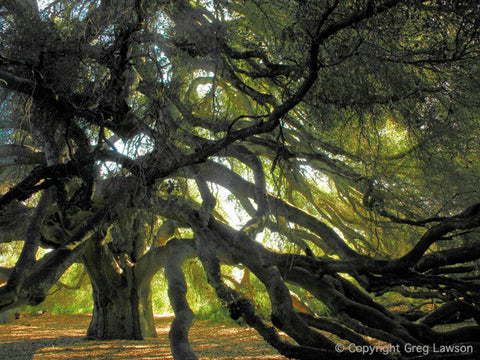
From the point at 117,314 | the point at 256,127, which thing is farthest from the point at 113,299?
the point at 256,127

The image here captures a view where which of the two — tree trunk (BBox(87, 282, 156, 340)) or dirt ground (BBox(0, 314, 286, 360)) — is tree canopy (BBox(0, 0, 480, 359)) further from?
tree trunk (BBox(87, 282, 156, 340))

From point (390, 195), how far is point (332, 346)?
73.6 inches

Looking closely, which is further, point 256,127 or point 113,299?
point 113,299

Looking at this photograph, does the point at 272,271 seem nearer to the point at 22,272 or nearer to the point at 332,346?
the point at 332,346

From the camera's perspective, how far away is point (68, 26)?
3.76 m

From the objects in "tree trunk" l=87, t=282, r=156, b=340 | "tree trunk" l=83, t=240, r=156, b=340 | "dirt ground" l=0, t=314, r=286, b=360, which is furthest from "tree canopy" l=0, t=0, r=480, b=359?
"tree trunk" l=87, t=282, r=156, b=340

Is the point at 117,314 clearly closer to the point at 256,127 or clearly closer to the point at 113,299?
the point at 113,299

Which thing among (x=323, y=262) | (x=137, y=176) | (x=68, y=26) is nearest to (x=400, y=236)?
(x=323, y=262)

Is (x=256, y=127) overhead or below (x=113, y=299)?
overhead

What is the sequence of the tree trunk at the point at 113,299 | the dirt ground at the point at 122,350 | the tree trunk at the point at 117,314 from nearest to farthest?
the dirt ground at the point at 122,350 < the tree trunk at the point at 113,299 < the tree trunk at the point at 117,314

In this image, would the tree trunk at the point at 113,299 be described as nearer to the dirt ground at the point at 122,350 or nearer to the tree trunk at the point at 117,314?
the tree trunk at the point at 117,314

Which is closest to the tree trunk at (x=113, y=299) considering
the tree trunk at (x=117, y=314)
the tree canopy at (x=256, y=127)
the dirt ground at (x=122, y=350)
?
the tree trunk at (x=117, y=314)

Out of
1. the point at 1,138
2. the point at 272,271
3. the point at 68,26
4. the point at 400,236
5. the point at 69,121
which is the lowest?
the point at 272,271

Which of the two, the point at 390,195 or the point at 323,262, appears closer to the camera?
the point at 323,262
